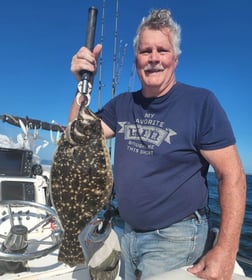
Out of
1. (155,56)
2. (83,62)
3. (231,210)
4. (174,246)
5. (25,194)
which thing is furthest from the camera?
(25,194)

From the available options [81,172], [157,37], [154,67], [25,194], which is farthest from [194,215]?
[25,194]

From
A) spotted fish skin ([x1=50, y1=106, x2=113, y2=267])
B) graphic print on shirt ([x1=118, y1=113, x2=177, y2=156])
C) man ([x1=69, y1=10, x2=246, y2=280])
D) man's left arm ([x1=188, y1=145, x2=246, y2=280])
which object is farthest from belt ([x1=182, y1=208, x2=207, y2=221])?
spotted fish skin ([x1=50, y1=106, x2=113, y2=267])

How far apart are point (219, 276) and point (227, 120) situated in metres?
0.99

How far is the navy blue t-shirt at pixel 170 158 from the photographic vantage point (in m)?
2.11

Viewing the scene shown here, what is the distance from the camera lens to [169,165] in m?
2.21

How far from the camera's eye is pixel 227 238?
6.31 ft

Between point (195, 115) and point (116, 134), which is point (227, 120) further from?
point (116, 134)

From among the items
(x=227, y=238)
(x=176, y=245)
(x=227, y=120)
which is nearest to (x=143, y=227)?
(x=176, y=245)

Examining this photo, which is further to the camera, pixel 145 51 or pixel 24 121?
pixel 24 121

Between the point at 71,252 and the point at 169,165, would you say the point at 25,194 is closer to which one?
the point at 71,252

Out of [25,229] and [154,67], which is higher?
[154,67]

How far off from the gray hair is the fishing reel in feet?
6.07

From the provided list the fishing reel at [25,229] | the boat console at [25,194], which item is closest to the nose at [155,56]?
the fishing reel at [25,229]

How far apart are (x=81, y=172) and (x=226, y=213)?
968mm
